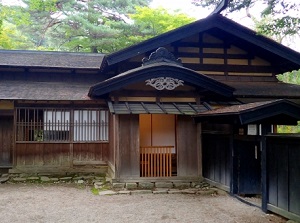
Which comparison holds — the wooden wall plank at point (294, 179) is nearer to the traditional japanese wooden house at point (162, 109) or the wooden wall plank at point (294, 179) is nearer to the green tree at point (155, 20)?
the traditional japanese wooden house at point (162, 109)

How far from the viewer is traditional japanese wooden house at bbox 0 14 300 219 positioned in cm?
796

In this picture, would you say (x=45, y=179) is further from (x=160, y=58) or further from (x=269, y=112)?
(x=269, y=112)

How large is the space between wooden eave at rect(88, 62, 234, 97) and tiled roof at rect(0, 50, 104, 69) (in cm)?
399

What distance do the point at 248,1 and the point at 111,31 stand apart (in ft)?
50.2

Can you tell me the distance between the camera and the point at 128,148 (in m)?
9.13

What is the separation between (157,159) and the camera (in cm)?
956

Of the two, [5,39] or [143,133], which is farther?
[5,39]

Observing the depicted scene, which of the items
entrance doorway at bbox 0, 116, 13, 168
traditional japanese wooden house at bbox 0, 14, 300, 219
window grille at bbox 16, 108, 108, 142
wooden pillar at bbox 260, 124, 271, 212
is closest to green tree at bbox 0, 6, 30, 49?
traditional japanese wooden house at bbox 0, 14, 300, 219

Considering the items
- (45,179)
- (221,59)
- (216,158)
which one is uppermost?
(221,59)

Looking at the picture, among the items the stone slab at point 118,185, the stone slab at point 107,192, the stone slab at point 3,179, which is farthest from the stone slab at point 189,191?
the stone slab at point 3,179

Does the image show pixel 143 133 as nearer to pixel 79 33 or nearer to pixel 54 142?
pixel 54 142

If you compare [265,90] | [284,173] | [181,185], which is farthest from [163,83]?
[284,173]

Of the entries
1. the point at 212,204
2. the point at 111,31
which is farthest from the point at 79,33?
the point at 212,204

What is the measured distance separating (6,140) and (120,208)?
282 inches
